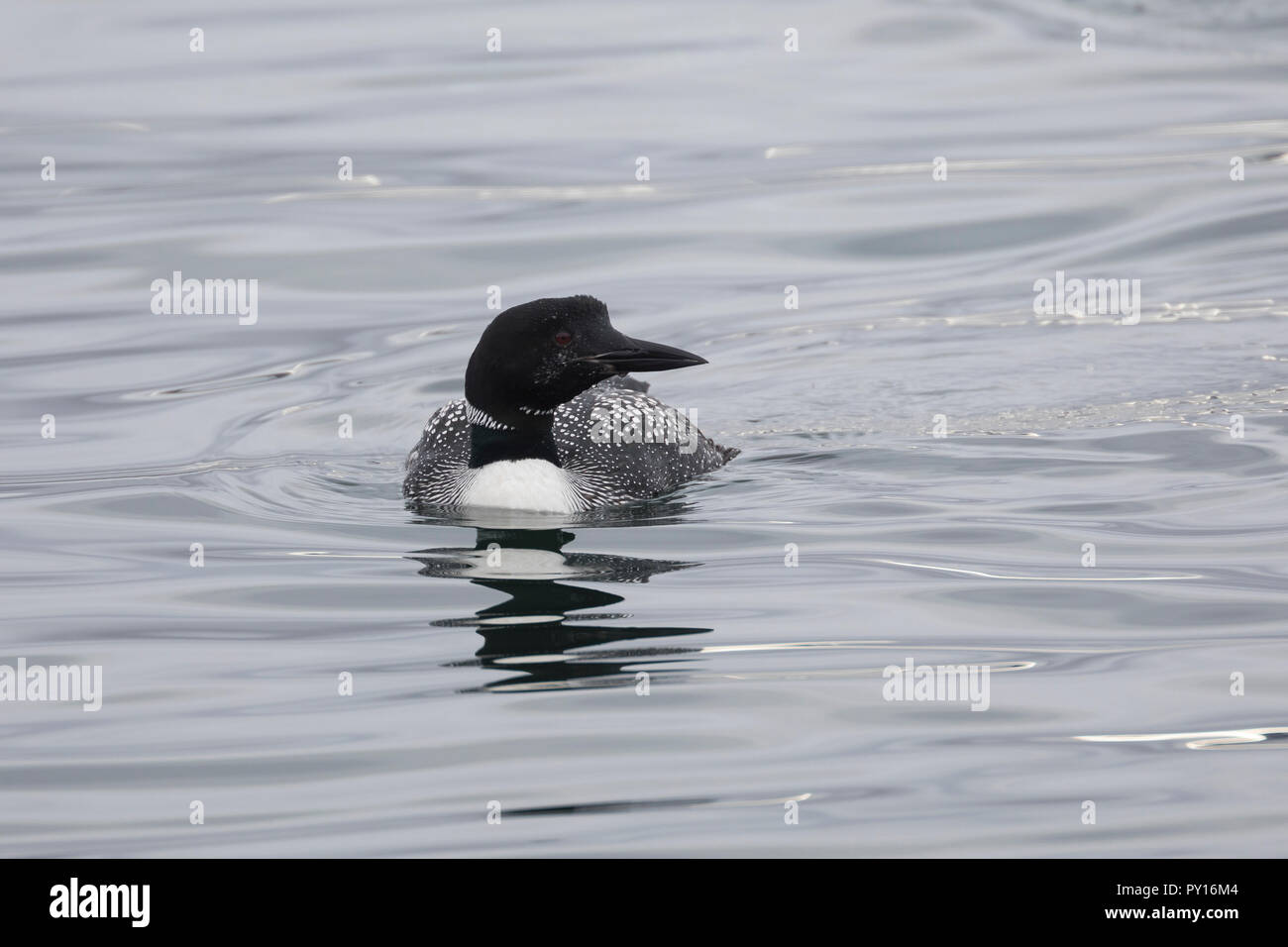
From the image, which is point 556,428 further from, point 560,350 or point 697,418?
point 697,418

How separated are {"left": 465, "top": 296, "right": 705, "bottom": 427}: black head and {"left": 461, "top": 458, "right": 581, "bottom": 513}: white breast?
356 mm

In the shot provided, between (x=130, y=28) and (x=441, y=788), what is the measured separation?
49.9ft

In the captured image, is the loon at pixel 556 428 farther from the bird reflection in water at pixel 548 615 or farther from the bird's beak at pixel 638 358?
the bird reflection in water at pixel 548 615

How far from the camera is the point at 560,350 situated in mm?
7625

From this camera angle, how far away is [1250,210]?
41.9ft

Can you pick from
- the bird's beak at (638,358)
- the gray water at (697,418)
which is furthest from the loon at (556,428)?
the gray water at (697,418)

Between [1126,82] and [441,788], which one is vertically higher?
[1126,82]

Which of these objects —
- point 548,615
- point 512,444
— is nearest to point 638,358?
point 512,444

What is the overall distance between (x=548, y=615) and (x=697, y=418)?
322 centimetres

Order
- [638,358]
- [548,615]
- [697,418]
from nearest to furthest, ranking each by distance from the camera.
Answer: [548,615] < [638,358] < [697,418]

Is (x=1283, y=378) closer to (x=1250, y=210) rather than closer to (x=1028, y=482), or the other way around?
(x=1028, y=482)

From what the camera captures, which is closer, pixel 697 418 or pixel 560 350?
pixel 560 350

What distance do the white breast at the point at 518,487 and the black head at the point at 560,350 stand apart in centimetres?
36

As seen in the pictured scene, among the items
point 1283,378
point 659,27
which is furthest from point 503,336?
Result: point 659,27
